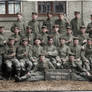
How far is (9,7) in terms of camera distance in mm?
19797

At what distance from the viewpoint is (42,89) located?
1431 centimetres

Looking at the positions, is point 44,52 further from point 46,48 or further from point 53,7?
point 53,7

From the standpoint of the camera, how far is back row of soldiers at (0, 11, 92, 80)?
15.4m

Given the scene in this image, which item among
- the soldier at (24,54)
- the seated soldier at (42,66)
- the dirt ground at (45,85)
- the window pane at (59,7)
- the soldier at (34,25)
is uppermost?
the window pane at (59,7)

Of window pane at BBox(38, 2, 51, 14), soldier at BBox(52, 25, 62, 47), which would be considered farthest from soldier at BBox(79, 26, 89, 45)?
window pane at BBox(38, 2, 51, 14)

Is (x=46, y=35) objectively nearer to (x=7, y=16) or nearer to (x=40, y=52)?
(x=40, y=52)

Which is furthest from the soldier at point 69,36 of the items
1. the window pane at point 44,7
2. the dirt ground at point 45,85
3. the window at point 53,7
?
the window pane at point 44,7

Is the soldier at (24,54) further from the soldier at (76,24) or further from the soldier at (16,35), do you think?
the soldier at (76,24)

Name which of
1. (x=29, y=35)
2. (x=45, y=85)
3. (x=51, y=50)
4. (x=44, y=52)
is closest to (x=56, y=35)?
(x=51, y=50)

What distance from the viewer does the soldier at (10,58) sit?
1530cm

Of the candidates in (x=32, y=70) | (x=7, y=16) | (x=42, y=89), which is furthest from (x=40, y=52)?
(x=7, y=16)

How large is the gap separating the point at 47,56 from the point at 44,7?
4092mm

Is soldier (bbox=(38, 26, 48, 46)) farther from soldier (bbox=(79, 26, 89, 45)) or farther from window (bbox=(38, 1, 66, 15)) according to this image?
window (bbox=(38, 1, 66, 15))

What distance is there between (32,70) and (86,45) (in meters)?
2.13
